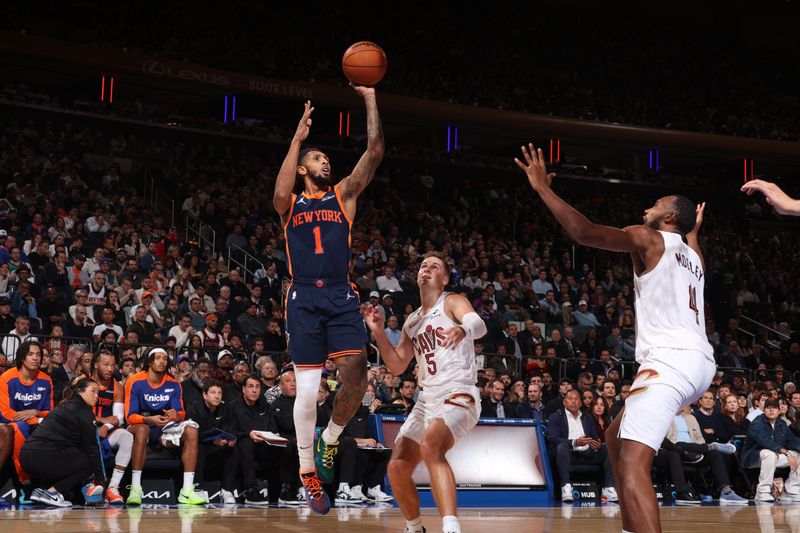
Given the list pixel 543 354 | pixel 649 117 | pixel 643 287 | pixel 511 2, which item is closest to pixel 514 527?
pixel 643 287

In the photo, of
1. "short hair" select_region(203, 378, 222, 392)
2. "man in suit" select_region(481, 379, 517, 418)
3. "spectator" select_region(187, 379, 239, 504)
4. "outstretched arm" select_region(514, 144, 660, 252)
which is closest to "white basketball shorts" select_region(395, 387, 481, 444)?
"outstretched arm" select_region(514, 144, 660, 252)

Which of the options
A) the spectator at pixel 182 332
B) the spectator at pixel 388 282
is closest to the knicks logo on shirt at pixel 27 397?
the spectator at pixel 182 332

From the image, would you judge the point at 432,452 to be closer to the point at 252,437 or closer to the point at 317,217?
the point at 317,217

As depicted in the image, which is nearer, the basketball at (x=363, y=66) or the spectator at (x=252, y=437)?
the basketball at (x=363, y=66)

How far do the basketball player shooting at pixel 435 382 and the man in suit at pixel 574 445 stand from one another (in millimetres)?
5865

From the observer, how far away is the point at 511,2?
32375 mm

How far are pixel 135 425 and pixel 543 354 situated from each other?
347 inches

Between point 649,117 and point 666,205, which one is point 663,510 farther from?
point 649,117

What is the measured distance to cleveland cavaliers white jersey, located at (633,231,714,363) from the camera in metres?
5.05

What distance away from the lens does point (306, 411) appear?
683 centimetres

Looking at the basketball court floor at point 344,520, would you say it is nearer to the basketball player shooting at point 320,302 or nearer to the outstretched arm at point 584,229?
the basketball player shooting at point 320,302

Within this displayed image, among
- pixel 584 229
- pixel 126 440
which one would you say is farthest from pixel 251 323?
pixel 584 229

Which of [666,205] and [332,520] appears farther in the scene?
[332,520]

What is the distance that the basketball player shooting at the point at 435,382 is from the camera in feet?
19.8
